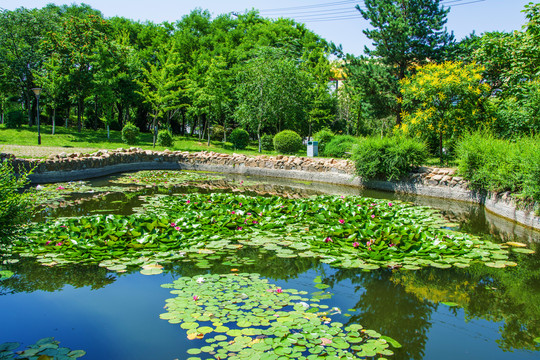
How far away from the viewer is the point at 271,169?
16.7m

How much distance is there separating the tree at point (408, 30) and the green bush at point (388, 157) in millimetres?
7129

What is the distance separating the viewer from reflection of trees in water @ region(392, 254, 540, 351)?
3658 millimetres

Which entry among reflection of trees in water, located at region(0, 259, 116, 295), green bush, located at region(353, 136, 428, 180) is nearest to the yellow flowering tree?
green bush, located at region(353, 136, 428, 180)

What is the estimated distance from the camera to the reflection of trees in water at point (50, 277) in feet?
14.1

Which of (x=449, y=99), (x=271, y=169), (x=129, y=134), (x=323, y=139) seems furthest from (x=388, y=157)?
(x=129, y=134)

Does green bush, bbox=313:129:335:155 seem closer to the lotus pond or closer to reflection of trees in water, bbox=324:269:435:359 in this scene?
the lotus pond

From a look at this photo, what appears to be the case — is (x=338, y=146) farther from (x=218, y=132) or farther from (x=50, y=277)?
(x=50, y=277)

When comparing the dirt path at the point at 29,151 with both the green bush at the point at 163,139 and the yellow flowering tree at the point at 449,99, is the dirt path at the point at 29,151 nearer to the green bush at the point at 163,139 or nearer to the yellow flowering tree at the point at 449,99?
the green bush at the point at 163,139

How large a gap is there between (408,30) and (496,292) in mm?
17227

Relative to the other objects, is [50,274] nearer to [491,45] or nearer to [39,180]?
[39,180]

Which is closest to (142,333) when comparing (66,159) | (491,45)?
(66,159)

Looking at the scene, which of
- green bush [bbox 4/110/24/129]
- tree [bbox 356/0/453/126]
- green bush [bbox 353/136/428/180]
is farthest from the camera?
green bush [bbox 4/110/24/129]

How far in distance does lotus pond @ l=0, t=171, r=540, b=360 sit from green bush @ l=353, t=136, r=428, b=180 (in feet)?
16.3

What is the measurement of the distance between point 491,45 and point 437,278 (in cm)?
1553
